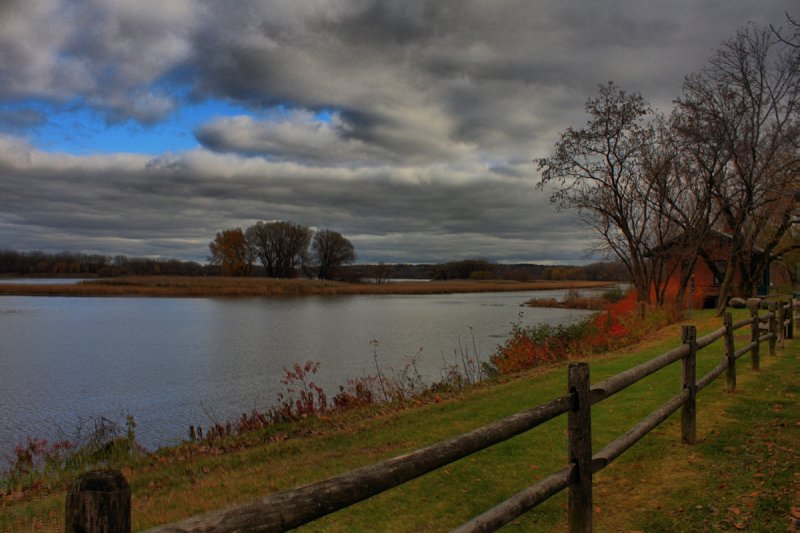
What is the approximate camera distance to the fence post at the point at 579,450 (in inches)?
181

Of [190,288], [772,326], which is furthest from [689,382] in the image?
[190,288]

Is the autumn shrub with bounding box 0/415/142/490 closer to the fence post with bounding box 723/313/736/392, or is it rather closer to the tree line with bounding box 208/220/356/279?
the fence post with bounding box 723/313/736/392

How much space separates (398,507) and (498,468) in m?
1.69

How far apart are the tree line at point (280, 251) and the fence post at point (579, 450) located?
116992mm

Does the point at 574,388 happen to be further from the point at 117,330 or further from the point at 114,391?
the point at 117,330

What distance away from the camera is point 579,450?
4684 millimetres

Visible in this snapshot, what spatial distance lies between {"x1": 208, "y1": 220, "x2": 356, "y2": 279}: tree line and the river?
73.8 meters

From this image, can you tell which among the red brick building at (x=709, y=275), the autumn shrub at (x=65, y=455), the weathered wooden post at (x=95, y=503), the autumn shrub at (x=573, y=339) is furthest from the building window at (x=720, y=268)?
the weathered wooden post at (x=95, y=503)

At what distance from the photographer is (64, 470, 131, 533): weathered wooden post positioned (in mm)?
1951

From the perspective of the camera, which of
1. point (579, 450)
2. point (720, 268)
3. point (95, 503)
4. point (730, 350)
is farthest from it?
point (720, 268)

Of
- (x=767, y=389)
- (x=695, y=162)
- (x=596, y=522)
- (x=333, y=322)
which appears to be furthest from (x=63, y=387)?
(x=695, y=162)

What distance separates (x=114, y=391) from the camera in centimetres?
1784

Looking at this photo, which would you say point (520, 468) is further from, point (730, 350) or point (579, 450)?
point (730, 350)

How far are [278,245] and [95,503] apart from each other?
123m
